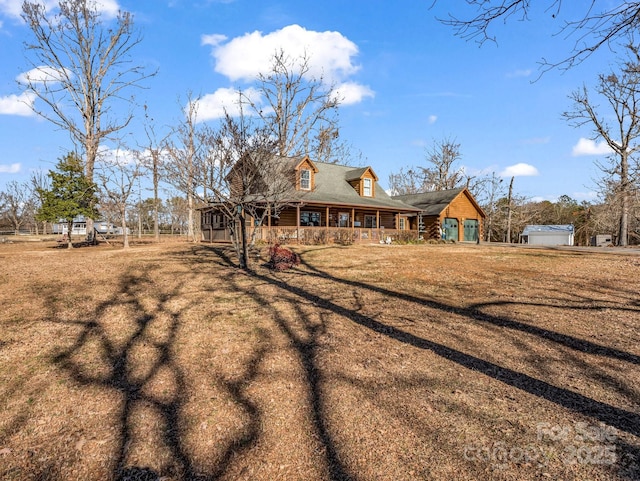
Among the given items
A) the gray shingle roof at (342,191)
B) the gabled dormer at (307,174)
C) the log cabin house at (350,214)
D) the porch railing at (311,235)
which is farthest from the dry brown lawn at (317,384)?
the gabled dormer at (307,174)

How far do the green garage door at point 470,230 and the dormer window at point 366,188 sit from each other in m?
11.1

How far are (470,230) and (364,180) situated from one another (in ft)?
42.5

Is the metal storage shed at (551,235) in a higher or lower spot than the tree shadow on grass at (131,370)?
higher

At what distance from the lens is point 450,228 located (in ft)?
105

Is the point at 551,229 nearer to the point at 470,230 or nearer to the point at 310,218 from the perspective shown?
the point at 470,230

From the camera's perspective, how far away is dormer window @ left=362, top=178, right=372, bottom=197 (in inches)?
1108

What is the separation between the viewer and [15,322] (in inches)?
245

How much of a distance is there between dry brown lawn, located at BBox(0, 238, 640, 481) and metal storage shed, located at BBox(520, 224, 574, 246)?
32.9 metres

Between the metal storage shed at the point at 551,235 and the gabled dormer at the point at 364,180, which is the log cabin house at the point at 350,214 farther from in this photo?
the metal storage shed at the point at 551,235

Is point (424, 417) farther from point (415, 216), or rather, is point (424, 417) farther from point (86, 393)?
point (415, 216)

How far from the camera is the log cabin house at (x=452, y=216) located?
1228 inches

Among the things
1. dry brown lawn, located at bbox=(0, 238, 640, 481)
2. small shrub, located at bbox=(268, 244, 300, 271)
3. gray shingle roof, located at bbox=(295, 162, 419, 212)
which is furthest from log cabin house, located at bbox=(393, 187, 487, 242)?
dry brown lawn, located at bbox=(0, 238, 640, 481)

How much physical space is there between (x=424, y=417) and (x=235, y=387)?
7.30 feet

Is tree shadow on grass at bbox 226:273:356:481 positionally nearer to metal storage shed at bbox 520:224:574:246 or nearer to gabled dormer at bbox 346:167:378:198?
gabled dormer at bbox 346:167:378:198
